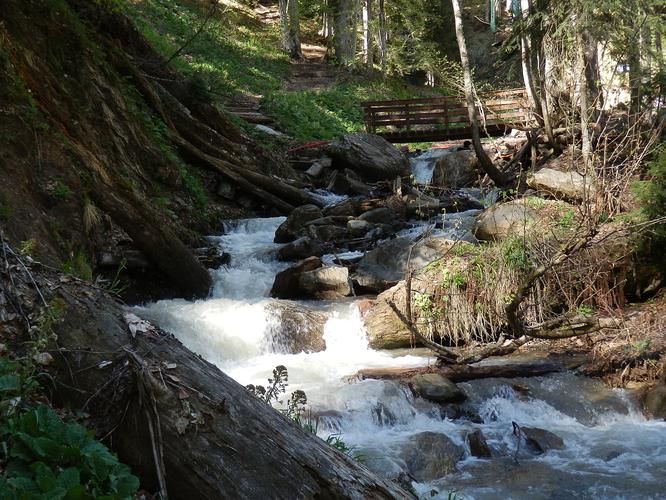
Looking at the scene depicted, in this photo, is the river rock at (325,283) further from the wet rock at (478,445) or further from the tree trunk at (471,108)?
the tree trunk at (471,108)

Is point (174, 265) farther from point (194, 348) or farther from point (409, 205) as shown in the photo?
point (409, 205)

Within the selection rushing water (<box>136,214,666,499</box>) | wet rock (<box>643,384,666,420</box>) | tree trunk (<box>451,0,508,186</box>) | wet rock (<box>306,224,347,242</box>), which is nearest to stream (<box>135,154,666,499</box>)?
rushing water (<box>136,214,666,499</box>)

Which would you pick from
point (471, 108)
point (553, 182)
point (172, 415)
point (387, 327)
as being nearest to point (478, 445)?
point (387, 327)

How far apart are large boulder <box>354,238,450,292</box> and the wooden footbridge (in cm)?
1128

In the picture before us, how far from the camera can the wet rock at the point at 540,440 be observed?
616 cm

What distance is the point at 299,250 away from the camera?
11734 millimetres

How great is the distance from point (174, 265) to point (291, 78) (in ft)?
72.6

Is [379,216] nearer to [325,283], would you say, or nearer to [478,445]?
[325,283]

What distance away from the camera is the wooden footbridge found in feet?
70.4

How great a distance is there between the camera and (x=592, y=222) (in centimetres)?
639

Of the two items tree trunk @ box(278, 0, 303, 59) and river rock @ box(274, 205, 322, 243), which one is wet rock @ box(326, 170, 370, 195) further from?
tree trunk @ box(278, 0, 303, 59)

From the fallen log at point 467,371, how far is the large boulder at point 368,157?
10.5 m

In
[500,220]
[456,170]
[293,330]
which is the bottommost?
[293,330]

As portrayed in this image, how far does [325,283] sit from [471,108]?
662cm
